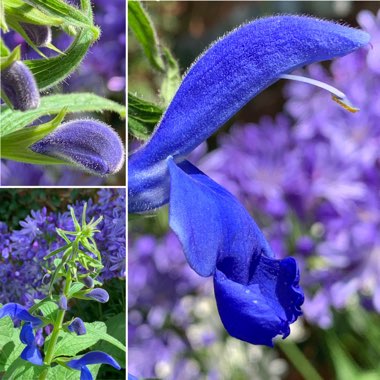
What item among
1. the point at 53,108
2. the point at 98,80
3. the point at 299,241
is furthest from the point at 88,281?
the point at 299,241

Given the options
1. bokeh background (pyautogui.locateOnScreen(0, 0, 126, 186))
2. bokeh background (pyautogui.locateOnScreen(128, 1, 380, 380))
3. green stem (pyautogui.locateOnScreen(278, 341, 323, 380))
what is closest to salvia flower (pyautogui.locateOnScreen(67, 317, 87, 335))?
bokeh background (pyautogui.locateOnScreen(0, 0, 126, 186))

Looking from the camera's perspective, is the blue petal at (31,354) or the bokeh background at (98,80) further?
the bokeh background at (98,80)

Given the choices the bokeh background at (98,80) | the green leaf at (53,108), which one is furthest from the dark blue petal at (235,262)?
the bokeh background at (98,80)

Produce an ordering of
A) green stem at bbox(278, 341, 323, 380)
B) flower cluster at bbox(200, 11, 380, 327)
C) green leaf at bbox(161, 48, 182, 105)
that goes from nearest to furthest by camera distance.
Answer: green leaf at bbox(161, 48, 182, 105)
flower cluster at bbox(200, 11, 380, 327)
green stem at bbox(278, 341, 323, 380)

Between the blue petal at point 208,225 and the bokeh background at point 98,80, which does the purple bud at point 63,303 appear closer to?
the blue petal at point 208,225

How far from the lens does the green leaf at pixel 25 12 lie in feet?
1.51

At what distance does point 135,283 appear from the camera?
1424mm

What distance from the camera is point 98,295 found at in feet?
1.64

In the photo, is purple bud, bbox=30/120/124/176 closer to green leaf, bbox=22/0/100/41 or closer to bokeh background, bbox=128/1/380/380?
green leaf, bbox=22/0/100/41

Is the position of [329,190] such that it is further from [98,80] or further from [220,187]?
[220,187]

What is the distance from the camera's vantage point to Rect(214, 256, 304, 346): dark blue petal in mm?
459

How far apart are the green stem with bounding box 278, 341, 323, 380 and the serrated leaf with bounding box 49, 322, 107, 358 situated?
1.09 meters

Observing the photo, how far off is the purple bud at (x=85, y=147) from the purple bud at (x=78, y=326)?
0.09 metres

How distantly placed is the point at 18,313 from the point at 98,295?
49mm
